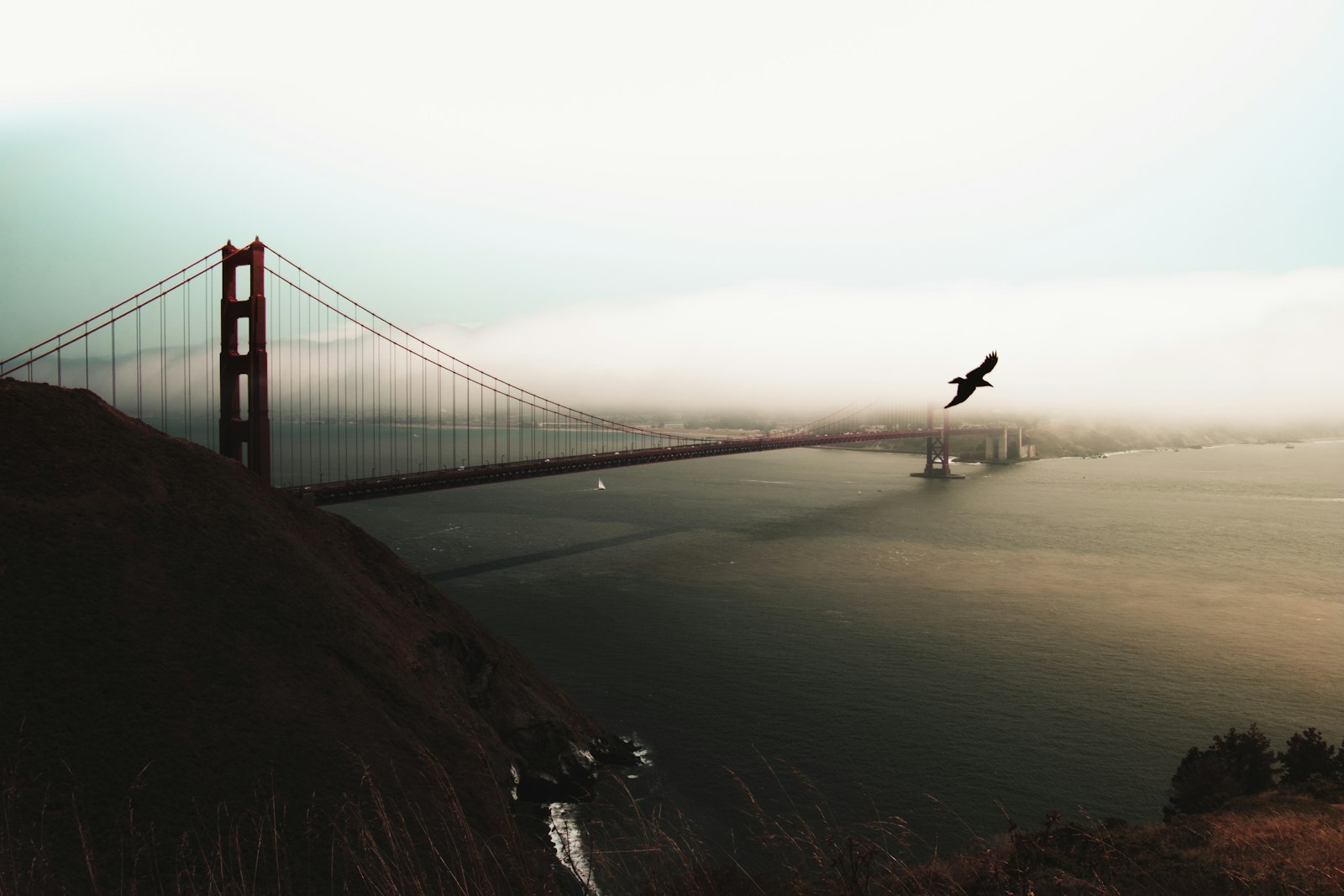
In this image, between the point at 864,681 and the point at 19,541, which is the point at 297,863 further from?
the point at 864,681

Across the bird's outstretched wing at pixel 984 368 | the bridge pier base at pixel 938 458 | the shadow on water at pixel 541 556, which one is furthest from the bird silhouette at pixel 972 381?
the bridge pier base at pixel 938 458

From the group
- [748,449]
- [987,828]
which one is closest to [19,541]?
[987,828]

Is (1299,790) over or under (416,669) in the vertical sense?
under

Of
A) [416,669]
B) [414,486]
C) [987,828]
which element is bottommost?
[987,828]

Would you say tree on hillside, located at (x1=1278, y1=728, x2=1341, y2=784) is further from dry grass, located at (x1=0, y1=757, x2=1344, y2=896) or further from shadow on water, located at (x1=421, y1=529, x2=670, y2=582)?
shadow on water, located at (x1=421, y1=529, x2=670, y2=582)

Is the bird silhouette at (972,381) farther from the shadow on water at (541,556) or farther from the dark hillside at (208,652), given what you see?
the shadow on water at (541,556)

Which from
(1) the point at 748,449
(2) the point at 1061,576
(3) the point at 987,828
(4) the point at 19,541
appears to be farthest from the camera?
(1) the point at 748,449
